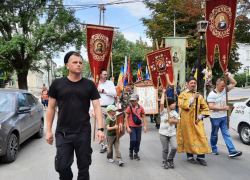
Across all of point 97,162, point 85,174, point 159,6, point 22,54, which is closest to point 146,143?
point 97,162

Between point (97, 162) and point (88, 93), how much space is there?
2.60 m

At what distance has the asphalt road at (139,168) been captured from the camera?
4.66 m

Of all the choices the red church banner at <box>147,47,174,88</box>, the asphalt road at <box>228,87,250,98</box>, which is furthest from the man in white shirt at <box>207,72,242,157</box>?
the asphalt road at <box>228,87,250,98</box>

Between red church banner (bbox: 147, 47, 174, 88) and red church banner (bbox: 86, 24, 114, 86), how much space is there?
1.48 metres

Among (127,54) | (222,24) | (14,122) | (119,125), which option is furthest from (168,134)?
(127,54)

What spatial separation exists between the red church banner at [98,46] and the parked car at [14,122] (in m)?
2.03

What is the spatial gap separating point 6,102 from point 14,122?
2.32 ft

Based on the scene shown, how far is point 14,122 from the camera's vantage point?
5.83 meters

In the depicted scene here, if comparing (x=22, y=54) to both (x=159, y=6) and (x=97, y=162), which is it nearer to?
(x=159, y=6)

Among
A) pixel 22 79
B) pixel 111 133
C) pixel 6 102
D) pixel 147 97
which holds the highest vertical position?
pixel 22 79

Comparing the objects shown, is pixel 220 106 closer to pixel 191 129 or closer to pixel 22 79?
pixel 191 129

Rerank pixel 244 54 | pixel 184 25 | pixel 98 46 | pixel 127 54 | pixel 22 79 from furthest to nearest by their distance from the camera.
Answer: pixel 244 54, pixel 127 54, pixel 22 79, pixel 184 25, pixel 98 46

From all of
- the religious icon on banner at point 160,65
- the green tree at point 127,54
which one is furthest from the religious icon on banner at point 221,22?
the green tree at point 127,54

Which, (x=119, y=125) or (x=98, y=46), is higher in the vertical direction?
(x=98, y=46)
